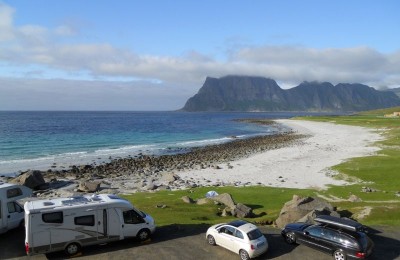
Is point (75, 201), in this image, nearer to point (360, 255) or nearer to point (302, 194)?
point (360, 255)

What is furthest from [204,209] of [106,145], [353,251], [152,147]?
[106,145]

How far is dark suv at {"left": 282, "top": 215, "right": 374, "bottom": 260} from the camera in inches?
762

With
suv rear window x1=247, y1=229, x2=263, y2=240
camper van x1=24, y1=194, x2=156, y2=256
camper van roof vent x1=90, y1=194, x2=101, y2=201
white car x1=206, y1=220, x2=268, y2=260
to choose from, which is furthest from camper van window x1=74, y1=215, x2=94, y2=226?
suv rear window x1=247, y1=229, x2=263, y2=240

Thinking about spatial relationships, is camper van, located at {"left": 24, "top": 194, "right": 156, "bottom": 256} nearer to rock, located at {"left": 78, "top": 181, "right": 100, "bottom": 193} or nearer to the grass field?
the grass field

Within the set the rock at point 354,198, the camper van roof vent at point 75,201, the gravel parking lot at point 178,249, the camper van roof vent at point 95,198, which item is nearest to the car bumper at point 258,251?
the gravel parking lot at point 178,249

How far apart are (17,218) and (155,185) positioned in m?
25.3

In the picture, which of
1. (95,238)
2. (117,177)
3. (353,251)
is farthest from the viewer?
(117,177)

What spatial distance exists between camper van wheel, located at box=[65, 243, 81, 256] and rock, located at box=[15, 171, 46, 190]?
3123 cm

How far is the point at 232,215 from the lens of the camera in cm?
3055

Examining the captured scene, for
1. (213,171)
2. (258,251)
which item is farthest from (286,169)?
(258,251)

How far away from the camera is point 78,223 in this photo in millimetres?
20266

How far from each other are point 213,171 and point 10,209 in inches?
1585

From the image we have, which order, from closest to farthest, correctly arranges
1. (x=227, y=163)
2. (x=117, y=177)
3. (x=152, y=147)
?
1. (x=117, y=177)
2. (x=227, y=163)
3. (x=152, y=147)

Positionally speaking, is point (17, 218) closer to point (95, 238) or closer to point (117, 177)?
point (95, 238)
